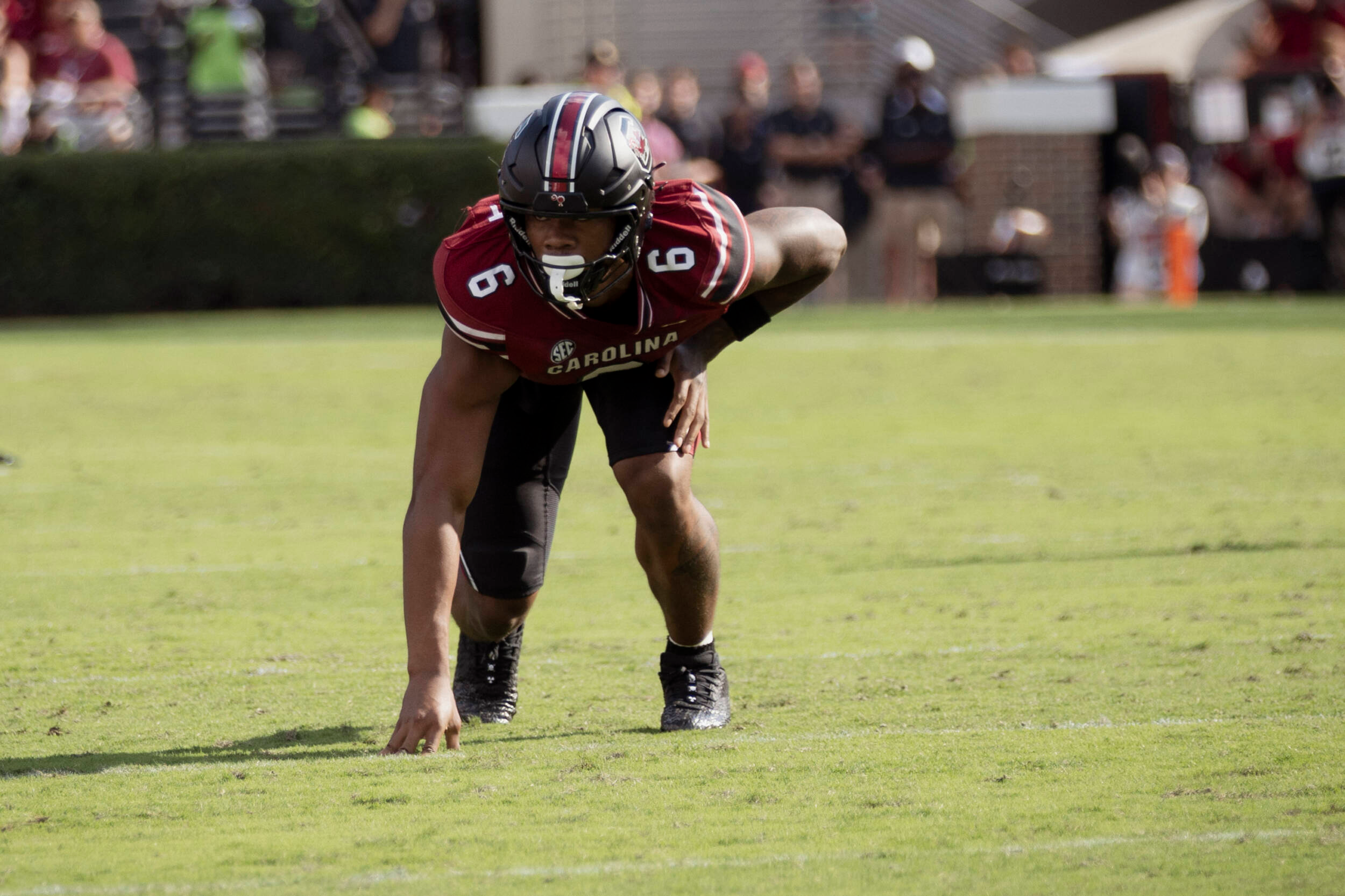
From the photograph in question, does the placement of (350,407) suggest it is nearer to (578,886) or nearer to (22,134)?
(578,886)

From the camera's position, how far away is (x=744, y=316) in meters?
4.99

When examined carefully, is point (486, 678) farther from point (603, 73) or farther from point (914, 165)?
point (914, 165)

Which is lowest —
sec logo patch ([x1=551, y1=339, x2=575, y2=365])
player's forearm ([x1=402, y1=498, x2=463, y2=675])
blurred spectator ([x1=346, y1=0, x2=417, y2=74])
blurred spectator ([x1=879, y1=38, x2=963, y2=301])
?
blurred spectator ([x1=879, y1=38, x2=963, y2=301])

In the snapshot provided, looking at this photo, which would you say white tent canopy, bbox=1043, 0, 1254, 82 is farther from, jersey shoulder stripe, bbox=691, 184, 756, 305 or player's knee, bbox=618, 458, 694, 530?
player's knee, bbox=618, 458, 694, 530

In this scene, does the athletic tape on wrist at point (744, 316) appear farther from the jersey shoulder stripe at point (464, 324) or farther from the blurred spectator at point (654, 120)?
the blurred spectator at point (654, 120)

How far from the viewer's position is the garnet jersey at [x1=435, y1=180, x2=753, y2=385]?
4.34m

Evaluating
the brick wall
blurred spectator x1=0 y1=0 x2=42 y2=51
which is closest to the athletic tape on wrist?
blurred spectator x1=0 y1=0 x2=42 y2=51

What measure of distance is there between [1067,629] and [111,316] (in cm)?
1595

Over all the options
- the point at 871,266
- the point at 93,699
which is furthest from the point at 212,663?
the point at 871,266

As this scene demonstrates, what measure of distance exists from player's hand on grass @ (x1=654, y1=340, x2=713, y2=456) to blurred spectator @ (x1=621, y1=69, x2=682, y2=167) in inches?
500

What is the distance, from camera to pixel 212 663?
18.2 ft

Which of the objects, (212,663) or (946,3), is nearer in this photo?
(212,663)

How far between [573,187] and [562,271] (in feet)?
0.62

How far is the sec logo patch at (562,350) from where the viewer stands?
4.39 meters
